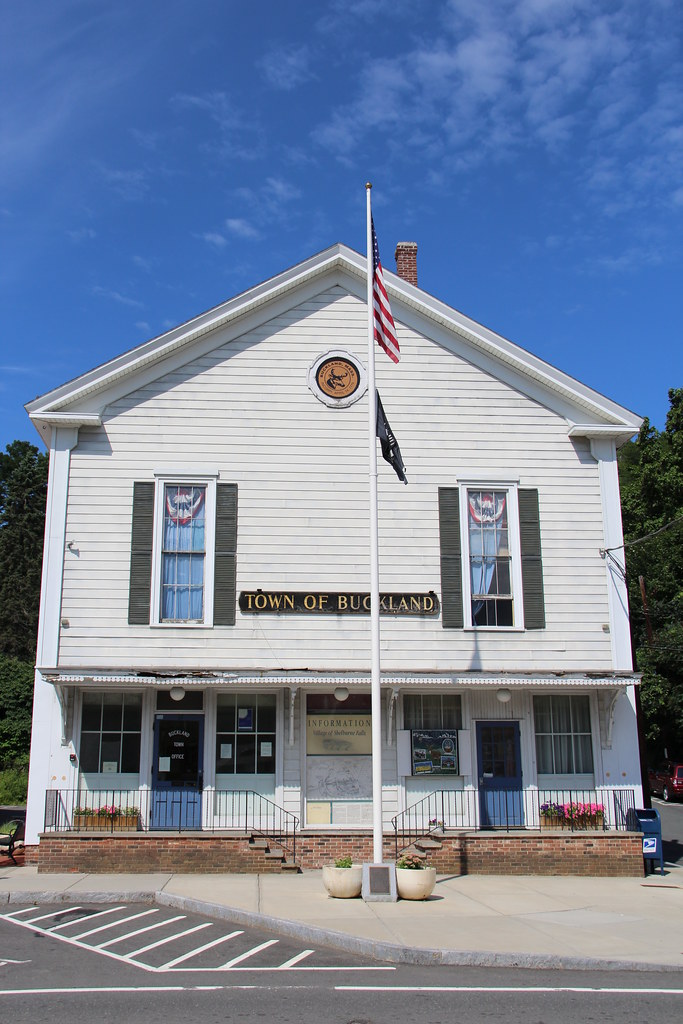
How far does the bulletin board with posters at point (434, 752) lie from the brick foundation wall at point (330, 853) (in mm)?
1457

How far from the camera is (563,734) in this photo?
16984 mm

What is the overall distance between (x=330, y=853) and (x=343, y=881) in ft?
10.4

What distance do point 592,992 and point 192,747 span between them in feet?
30.7

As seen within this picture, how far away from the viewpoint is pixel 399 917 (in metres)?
11.1

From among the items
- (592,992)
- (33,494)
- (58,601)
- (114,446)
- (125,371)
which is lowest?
(592,992)

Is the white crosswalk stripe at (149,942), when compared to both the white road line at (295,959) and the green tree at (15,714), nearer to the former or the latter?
the white road line at (295,959)

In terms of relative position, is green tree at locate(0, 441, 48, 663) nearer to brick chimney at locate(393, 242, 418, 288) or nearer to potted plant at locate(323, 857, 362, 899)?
brick chimney at locate(393, 242, 418, 288)

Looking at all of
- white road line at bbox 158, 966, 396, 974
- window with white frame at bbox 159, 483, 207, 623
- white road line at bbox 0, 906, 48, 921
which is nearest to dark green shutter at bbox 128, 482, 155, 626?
window with white frame at bbox 159, 483, 207, 623

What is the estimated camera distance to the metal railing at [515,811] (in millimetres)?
16188

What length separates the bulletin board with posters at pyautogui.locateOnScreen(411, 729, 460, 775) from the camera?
16.5 metres

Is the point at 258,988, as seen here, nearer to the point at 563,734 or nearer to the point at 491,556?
the point at 563,734

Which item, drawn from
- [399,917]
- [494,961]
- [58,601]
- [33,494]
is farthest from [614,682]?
[33,494]

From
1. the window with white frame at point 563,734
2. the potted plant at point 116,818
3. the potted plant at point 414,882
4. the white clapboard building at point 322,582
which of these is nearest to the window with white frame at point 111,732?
the white clapboard building at point 322,582

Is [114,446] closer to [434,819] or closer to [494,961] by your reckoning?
[434,819]
